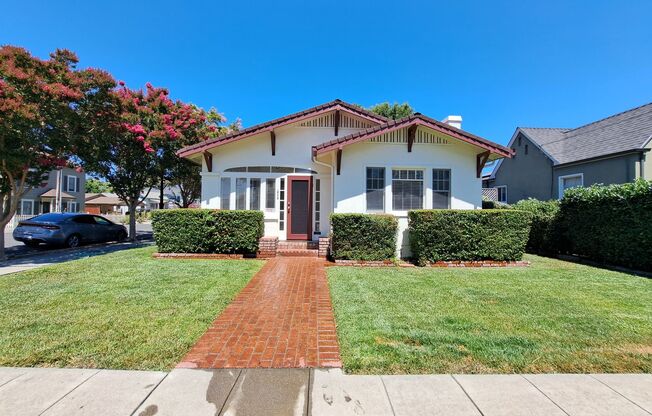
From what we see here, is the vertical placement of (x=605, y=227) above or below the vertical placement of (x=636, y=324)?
above

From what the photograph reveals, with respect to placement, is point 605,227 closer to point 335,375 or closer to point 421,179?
point 421,179

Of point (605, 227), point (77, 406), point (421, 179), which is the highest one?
point (421, 179)

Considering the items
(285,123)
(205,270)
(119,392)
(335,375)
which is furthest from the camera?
(285,123)

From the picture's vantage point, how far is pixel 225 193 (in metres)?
11.7

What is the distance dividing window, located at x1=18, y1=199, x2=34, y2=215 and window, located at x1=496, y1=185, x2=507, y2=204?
1566 inches

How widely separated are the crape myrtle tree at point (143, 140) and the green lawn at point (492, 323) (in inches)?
456

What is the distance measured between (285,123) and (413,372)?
9.74 meters

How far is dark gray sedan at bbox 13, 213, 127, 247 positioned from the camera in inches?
484

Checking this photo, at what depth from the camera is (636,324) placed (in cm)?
445

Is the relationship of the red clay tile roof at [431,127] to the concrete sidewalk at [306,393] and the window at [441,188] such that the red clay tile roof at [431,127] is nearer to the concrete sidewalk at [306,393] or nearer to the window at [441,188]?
the window at [441,188]

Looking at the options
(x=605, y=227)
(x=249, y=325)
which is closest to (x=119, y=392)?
(x=249, y=325)

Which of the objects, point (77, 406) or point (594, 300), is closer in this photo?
point (77, 406)

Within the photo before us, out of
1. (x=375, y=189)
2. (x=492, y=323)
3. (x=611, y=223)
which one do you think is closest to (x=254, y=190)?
(x=375, y=189)

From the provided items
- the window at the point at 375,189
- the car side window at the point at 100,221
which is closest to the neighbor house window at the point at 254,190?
the window at the point at 375,189
